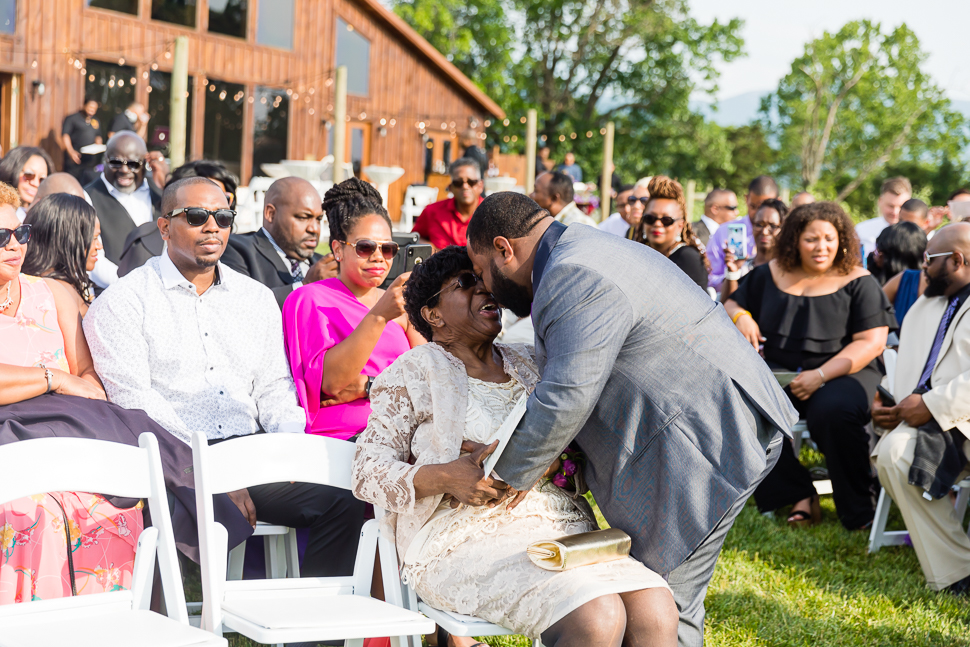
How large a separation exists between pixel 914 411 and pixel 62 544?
157 inches

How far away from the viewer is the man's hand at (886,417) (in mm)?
4865

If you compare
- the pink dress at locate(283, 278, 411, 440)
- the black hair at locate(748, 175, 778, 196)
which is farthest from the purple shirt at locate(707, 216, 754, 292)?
the pink dress at locate(283, 278, 411, 440)

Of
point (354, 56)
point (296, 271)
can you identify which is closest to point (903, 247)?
point (296, 271)

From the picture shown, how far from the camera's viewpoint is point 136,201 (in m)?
6.71

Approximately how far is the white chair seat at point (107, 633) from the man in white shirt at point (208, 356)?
0.70m

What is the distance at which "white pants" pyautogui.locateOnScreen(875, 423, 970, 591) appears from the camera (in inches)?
179

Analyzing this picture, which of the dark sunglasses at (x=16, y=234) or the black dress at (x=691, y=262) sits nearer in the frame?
the dark sunglasses at (x=16, y=234)

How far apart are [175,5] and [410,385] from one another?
1707 centimetres

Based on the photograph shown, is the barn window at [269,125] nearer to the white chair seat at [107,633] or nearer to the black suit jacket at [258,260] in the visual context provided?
the black suit jacket at [258,260]

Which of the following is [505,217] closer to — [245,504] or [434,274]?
[434,274]

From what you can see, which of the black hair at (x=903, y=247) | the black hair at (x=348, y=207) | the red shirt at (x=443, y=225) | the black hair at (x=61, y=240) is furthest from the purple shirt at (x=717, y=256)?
the black hair at (x=61, y=240)

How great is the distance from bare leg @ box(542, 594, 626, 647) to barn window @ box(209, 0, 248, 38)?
708 inches

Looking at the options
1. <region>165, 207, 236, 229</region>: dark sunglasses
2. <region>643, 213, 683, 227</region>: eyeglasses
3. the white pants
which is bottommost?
the white pants

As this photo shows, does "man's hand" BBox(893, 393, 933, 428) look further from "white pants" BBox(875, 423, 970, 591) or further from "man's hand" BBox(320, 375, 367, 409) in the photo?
"man's hand" BBox(320, 375, 367, 409)
